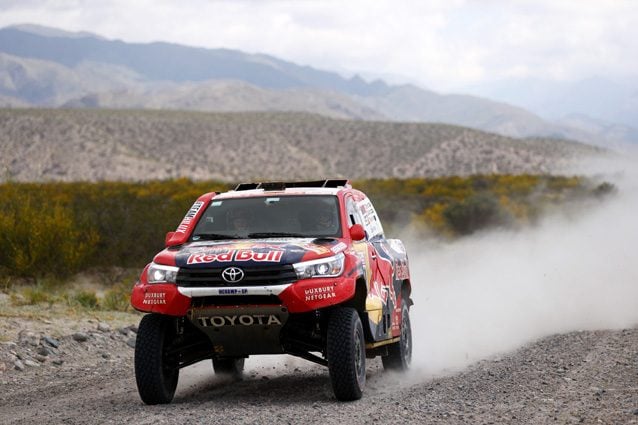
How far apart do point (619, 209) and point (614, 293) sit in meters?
18.4

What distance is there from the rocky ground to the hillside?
69.9 m

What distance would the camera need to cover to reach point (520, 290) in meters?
19.2

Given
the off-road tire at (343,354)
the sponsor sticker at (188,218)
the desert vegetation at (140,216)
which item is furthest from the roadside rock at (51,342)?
the desert vegetation at (140,216)

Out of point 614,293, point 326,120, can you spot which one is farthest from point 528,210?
point 326,120

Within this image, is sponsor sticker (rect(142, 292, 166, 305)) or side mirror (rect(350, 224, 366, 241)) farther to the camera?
side mirror (rect(350, 224, 366, 241))

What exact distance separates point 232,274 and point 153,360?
42.9 inches

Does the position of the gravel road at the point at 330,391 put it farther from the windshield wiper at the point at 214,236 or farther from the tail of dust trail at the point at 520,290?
the windshield wiper at the point at 214,236

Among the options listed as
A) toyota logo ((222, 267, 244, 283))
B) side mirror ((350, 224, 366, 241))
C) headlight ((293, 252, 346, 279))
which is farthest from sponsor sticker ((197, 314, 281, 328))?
side mirror ((350, 224, 366, 241))

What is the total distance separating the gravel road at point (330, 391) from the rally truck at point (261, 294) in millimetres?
A: 421

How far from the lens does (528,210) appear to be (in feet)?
136

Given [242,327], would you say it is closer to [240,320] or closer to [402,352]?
[240,320]

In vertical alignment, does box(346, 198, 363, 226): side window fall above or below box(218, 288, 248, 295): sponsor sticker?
above

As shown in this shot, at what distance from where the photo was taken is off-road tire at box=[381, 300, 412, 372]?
11208 mm

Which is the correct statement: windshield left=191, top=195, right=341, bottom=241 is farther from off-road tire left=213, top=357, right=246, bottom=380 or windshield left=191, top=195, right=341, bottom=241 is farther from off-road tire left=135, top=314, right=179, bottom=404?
off-road tire left=213, top=357, right=246, bottom=380
